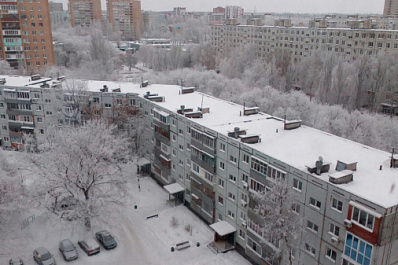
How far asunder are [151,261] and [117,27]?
16107cm

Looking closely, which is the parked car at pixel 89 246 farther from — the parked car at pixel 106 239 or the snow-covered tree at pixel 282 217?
the snow-covered tree at pixel 282 217

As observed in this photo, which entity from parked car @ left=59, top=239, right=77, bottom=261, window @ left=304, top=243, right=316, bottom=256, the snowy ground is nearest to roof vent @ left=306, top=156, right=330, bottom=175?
window @ left=304, top=243, right=316, bottom=256

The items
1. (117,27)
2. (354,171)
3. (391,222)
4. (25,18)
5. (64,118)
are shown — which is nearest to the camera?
(391,222)

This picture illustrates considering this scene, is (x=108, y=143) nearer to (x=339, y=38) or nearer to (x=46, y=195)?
(x=46, y=195)

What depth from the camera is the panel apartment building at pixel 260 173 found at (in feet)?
62.0

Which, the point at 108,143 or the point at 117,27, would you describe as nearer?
the point at 108,143

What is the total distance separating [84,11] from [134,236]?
172810 millimetres

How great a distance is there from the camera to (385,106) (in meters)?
59.2

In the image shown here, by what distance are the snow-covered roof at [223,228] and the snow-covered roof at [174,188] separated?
6233 millimetres

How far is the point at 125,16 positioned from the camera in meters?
180

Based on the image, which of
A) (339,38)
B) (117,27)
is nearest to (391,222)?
(339,38)

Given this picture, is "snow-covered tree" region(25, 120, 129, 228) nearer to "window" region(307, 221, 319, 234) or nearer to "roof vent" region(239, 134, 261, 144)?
"roof vent" region(239, 134, 261, 144)

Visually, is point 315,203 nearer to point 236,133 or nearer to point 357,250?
point 357,250

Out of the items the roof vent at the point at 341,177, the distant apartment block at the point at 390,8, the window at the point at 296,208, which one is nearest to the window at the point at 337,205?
the roof vent at the point at 341,177
